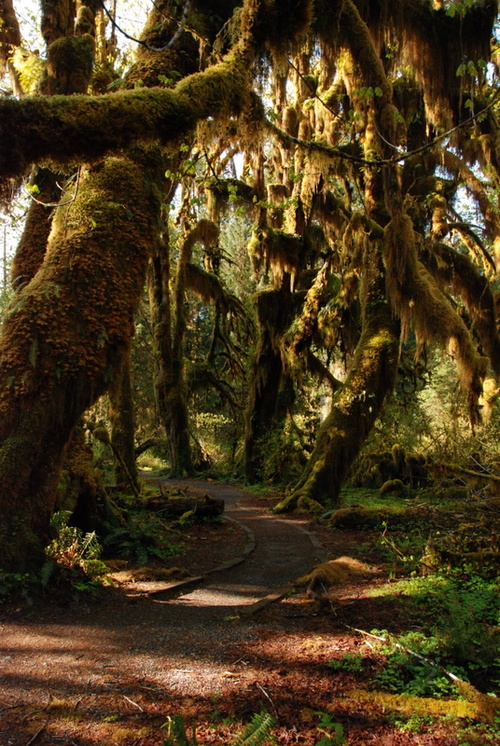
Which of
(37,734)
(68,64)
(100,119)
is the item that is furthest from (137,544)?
(68,64)

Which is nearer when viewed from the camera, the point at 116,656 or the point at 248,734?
the point at 248,734

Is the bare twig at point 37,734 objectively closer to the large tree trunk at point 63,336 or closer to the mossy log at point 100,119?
the large tree trunk at point 63,336

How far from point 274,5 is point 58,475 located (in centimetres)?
602

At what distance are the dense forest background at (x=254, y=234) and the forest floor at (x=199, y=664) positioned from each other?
1.17 metres

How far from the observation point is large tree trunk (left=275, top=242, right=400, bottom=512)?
1077cm

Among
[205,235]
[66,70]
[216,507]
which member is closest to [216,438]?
[205,235]

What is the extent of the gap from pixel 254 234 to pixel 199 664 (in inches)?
538

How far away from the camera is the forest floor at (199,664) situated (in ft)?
9.15

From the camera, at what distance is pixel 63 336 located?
5.27 metres

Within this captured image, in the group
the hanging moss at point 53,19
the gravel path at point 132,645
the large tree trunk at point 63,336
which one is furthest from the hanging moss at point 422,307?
the hanging moss at point 53,19

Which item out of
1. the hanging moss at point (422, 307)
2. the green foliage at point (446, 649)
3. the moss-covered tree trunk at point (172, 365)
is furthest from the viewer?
the moss-covered tree trunk at point (172, 365)

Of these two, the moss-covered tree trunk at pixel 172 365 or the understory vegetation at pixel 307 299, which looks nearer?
the understory vegetation at pixel 307 299

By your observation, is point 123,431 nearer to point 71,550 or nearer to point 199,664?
point 71,550

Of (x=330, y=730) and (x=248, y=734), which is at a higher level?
(x=248, y=734)
